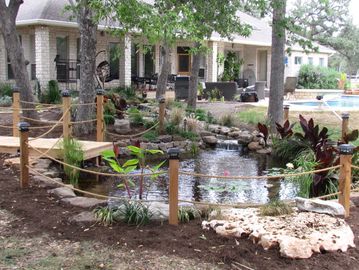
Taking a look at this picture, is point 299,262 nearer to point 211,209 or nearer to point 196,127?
point 211,209

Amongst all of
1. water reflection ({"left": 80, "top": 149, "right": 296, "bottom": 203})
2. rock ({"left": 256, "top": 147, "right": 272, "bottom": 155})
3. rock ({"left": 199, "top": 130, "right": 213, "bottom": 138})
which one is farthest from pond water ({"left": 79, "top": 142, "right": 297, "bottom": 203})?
rock ({"left": 199, "top": 130, "right": 213, "bottom": 138})

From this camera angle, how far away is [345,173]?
17.5 ft

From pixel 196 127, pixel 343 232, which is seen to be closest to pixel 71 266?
pixel 343 232

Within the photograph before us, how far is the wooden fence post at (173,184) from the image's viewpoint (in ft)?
Answer: 16.6

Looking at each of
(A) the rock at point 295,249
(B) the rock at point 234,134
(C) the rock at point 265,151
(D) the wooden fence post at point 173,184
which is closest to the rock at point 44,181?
(D) the wooden fence post at point 173,184

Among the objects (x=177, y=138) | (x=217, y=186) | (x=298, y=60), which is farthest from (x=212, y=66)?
(x=217, y=186)

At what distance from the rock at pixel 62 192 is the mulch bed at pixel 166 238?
0.18m

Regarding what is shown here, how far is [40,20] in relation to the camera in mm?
18453

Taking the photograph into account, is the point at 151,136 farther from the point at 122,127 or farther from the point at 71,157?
the point at 71,157

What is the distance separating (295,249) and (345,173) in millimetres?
1369

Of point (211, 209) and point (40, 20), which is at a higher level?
point (40, 20)

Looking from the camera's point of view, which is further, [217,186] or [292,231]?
[217,186]

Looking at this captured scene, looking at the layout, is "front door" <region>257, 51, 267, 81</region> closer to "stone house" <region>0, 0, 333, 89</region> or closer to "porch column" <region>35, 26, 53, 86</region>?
"stone house" <region>0, 0, 333, 89</region>

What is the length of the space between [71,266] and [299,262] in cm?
191
